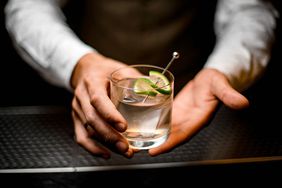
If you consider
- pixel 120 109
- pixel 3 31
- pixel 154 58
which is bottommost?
pixel 3 31

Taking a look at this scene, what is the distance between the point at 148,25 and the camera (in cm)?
215

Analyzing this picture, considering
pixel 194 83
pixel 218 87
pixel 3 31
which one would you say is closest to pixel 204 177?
pixel 218 87

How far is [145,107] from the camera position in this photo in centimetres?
115

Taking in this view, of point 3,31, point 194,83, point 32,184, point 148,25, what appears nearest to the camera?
point 32,184

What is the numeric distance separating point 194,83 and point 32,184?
74 cm

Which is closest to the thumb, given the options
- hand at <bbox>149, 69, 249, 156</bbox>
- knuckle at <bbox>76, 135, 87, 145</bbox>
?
hand at <bbox>149, 69, 249, 156</bbox>

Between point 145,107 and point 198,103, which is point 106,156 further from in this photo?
point 198,103

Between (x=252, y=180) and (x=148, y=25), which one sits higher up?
(x=148, y=25)

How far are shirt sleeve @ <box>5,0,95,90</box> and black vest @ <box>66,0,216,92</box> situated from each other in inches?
12.6

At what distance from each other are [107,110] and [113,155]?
30cm

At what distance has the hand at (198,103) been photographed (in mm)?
1231

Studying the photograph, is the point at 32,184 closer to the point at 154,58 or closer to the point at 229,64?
the point at 229,64

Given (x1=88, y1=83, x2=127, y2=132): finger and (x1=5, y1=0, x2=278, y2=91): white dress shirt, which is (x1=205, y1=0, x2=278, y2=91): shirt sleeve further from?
(x1=88, y1=83, x2=127, y2=132): finger

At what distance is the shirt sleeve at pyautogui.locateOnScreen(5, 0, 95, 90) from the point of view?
63.0 inches
